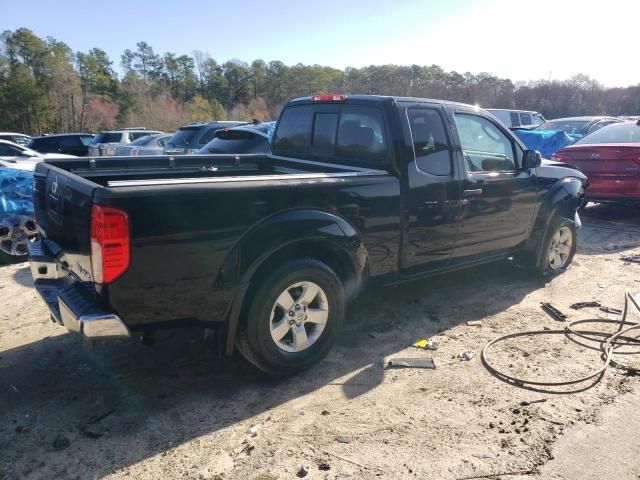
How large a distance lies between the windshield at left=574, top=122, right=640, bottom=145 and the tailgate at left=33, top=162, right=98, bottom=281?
8.98 meters

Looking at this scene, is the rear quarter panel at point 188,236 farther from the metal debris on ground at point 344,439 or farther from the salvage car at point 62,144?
the salvage car at point 62,144

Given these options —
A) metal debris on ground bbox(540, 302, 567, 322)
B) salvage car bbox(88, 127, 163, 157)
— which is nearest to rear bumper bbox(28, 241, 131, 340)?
metal debris on ground bbox(540, 302, 567, 322)

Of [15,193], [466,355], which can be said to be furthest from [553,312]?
[15,193]

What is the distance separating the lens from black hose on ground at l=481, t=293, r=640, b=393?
3471mm

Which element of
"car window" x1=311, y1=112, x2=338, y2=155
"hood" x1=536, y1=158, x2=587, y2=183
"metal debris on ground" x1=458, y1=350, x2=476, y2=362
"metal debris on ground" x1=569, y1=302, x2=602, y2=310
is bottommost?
"metal debris on ground" x1=458, y1=350, x2=476, y2=362

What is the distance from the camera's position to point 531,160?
5.05 metres

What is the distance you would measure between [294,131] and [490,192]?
2028 millimetres

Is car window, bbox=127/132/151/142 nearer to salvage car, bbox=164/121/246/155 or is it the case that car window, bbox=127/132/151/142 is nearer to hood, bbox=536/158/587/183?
salvage car, bbox=164/121/246/155

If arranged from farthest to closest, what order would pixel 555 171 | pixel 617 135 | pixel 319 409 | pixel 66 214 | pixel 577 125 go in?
A: pixel 577 125
pixel 617 135
pixel 555 171
pixel 319 409
pixel 66 214

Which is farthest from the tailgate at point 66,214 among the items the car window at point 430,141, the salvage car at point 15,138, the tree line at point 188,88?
the tree line at point 188,88

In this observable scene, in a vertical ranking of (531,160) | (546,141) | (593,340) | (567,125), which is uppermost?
(567,125)

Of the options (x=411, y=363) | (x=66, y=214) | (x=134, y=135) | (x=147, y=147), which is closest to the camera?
(x=66, y=214)

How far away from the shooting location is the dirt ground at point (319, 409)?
8.58 feet

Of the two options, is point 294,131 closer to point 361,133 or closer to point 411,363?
point 361,133
